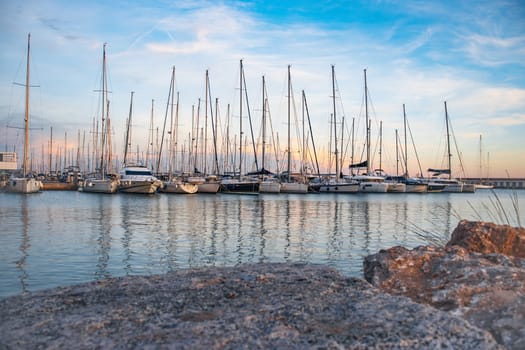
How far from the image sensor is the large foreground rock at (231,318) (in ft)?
13.0

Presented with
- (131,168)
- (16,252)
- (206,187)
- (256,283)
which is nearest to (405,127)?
(206,187)

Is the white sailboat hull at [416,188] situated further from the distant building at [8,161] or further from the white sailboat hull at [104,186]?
the distant building at [8,161]

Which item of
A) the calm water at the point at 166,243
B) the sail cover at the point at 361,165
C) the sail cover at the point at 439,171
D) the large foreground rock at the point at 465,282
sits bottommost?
the calm water at the point at 166,243

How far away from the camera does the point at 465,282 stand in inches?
210

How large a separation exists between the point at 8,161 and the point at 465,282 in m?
137

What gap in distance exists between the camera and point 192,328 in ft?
14.1

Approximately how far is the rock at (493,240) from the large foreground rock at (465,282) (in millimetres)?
29

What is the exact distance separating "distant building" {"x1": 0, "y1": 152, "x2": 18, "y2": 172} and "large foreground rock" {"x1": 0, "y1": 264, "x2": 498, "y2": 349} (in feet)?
426

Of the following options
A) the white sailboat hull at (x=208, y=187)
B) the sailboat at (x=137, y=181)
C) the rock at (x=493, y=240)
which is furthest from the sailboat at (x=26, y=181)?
the rock at (x=493, y=240)

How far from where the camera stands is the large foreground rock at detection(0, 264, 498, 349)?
3965 mm

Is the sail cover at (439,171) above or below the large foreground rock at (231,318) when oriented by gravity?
above

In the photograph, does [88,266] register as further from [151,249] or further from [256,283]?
[256,283]

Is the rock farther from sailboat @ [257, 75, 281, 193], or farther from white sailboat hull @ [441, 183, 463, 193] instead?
white sailboat hull @ [441, 183, 463, 193]

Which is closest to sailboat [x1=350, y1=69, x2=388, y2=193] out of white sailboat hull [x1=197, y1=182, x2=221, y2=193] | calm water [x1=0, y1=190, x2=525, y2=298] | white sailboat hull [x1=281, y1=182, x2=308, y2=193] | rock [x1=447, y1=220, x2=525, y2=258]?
white sailboat hull [x1=281, y1=182, x2=308, y2=193]
